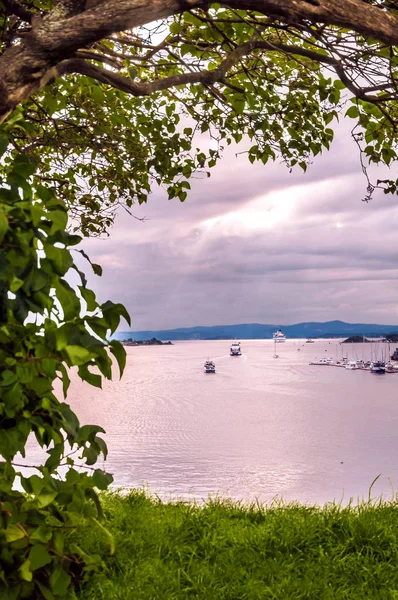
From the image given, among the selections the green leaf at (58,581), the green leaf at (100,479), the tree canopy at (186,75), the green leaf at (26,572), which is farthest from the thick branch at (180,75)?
the green leaf at (58,581)

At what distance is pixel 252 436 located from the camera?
108ft

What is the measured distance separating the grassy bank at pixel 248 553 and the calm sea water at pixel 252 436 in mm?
668

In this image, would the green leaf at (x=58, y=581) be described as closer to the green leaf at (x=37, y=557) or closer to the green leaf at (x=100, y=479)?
the green leaf at (x=37, y=557)

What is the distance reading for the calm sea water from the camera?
47.4ft

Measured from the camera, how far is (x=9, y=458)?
8.53 ft

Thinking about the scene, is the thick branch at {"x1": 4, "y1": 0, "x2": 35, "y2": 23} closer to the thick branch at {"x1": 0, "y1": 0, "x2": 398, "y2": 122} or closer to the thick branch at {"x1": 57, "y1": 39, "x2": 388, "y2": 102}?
the thick branch at {"x1": 57, "y1": 39, "x2": 388, "y2": 102}

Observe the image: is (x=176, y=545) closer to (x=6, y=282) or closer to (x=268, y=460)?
(x=6, y=282)

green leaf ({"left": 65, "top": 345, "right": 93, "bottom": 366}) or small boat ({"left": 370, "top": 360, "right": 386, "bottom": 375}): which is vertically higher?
green leaf ({"left": 65, "top": 345, "right": 93, "bottom": 366})

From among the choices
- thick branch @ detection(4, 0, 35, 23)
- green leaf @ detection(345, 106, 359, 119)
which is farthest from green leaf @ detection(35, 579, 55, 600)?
green leaf @ detection(345, 106, 359, 119)

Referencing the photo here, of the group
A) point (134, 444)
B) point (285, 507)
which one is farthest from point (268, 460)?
point (285, 507)

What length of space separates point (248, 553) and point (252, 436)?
29073 mm

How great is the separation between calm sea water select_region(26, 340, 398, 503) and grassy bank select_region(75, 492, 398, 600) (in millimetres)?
668

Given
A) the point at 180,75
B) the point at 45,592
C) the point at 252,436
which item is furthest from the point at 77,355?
the point at 252,436

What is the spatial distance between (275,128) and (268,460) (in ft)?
61.1
